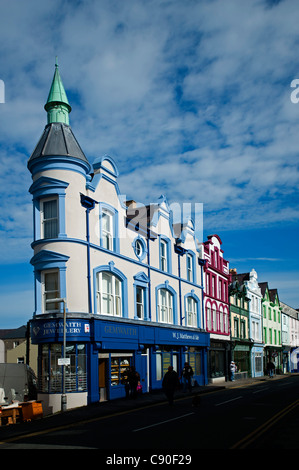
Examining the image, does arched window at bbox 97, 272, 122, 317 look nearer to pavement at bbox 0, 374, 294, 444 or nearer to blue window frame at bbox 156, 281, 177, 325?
pavement at bbox 0, 374, 294, 444

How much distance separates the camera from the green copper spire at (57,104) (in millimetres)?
26547

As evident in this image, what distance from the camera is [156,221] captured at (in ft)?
109

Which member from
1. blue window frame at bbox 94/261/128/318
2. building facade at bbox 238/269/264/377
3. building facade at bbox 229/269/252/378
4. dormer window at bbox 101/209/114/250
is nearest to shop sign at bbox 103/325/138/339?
blue window frame at bbox 94/261/128/318

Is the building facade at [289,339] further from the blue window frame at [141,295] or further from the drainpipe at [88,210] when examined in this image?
the drainpipe at [88,210]

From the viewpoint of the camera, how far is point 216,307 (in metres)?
43.7

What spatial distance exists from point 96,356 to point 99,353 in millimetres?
989

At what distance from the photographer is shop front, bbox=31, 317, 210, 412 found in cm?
2283

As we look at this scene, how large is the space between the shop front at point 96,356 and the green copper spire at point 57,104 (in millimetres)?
10754

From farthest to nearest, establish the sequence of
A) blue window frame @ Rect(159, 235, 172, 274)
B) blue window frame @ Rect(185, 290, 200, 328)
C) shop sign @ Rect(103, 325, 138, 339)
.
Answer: blue window frame @ Rect(185, 290, 200, 328) → blue window frame @ Rect(159, 235, 172, 274) → shop sign @ Rect(103, 325, 138, 339)

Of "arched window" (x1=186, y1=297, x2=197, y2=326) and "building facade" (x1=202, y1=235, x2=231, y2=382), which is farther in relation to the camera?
"building facade" (x1=202, y1=235, x2=231, y2=382)

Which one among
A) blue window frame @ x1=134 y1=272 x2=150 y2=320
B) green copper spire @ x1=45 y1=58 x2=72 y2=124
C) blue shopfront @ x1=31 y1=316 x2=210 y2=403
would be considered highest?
green copper spire @ x1=45 y1=58 x2=72 y2=124

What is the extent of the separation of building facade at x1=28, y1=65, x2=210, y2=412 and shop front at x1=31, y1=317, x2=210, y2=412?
5 centimetres
